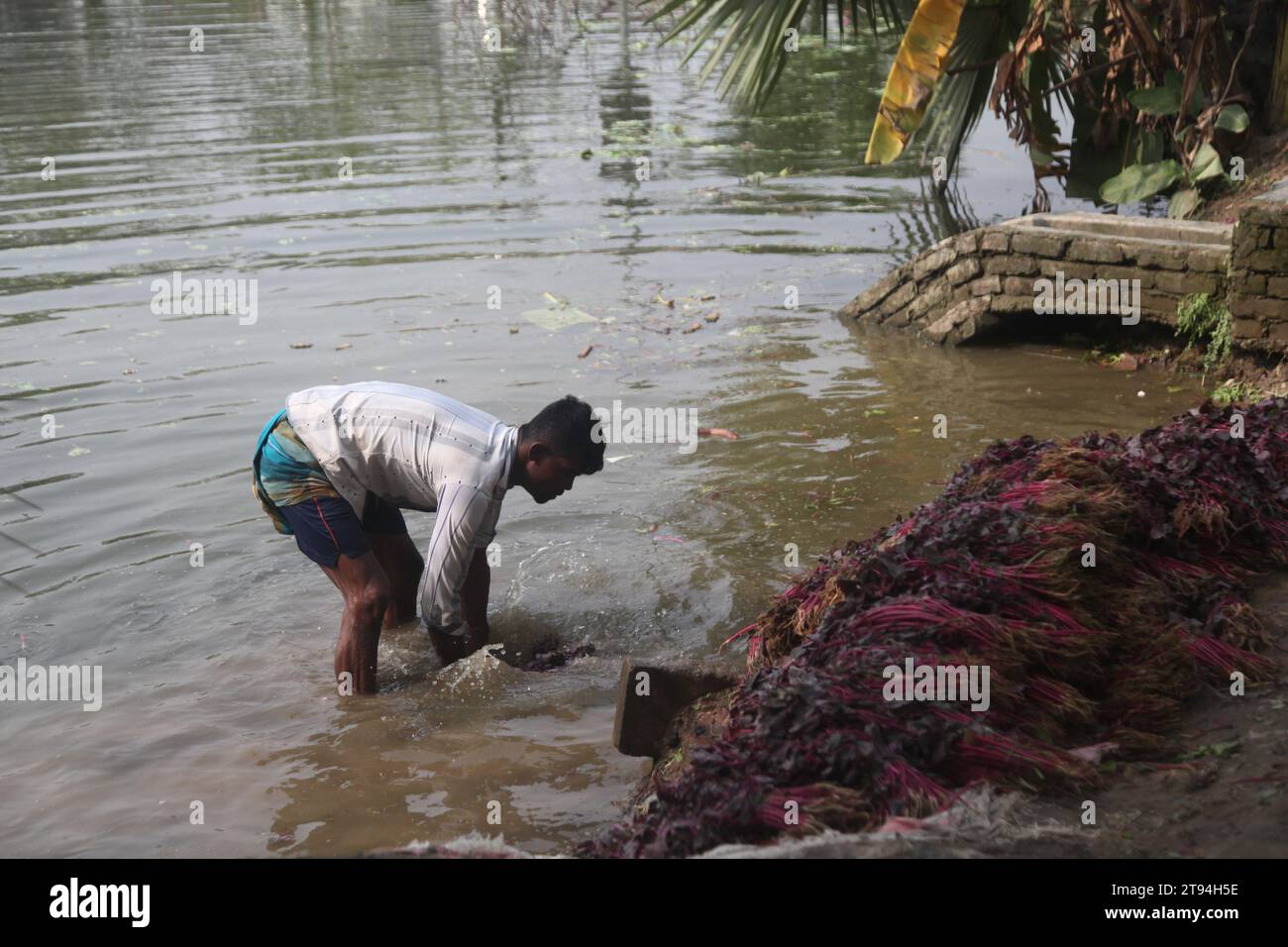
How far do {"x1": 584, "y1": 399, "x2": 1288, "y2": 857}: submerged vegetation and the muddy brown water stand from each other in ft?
3.76

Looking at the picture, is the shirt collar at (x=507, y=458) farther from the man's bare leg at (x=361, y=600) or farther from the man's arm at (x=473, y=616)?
the man's bare leg at (x=361, y=600)

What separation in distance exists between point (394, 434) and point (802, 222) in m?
9.38

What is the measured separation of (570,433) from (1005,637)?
1.85 metres

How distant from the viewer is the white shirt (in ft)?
16.3

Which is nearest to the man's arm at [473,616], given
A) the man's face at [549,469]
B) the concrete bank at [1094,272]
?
the man's face at [549,469]

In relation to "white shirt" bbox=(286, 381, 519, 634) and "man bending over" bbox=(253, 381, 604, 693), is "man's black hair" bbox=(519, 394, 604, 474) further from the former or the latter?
"white shirt" bbox=(286, 381, 519, 634)

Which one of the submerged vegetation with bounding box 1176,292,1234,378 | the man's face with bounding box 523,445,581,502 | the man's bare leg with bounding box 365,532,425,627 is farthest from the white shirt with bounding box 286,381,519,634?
the submerged vegetation with bounding box 1176,292,1234,378

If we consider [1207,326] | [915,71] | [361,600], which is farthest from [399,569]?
[915,71]

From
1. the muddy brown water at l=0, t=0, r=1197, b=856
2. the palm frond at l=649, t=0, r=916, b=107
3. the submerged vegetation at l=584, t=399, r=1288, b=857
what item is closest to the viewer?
the submerged vegetation at l=584, t=399, r=1288, b=857

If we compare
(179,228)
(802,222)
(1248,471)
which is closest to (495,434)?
(1248,471)
